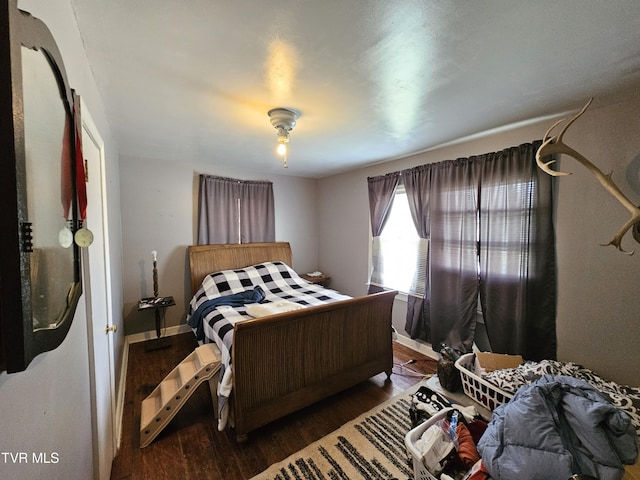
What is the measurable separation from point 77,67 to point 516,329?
10.7ft

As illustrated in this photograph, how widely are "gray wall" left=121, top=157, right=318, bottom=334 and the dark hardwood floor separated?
100 cm

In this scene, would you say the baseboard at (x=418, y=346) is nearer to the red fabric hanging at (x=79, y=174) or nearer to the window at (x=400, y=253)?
the window at (x=400, y=253)

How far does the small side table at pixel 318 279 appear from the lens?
4.26 meters

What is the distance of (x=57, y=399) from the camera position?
26.7 inches

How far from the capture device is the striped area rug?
5.15 ft

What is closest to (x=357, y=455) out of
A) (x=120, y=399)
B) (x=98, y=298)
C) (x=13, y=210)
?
(x=98, y=298)

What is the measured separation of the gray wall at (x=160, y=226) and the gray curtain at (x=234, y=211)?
13 cm

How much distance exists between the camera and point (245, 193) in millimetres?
3936

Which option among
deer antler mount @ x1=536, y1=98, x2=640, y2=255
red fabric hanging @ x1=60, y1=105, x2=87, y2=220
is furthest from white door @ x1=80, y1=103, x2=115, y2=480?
deer antler mount @ x1=536, y1=98, x2=640, y2=255

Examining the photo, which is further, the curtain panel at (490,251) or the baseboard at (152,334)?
the baseboard at (152,334)

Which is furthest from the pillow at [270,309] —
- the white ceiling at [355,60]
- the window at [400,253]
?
the white ceiling at [355,60]

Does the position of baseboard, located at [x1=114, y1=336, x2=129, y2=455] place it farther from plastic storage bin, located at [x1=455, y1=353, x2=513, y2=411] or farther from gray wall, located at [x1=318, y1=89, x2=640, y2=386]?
gray wall, located at [x1=318, y1=89, x2=640, y2=386]

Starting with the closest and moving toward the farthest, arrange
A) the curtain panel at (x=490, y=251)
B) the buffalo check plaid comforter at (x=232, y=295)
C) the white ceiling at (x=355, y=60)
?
the white ceiling at (x=355, y=60), the buffalo check plaid comforter at (x=232, y=295), the curtain panel at (x=490, y=251)

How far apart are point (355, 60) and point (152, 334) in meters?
3.84
